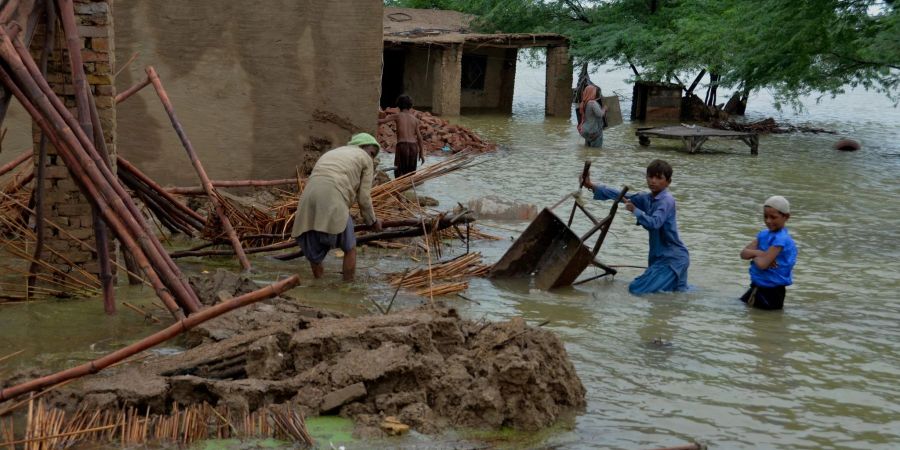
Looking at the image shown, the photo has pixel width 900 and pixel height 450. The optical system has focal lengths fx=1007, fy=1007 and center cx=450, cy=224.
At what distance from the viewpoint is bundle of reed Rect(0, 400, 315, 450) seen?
4484 mm

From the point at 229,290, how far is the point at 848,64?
722 inches

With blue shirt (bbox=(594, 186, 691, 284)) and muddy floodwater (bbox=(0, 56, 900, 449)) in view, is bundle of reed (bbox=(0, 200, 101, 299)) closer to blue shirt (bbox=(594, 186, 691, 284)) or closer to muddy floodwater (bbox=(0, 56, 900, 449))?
muddy floodwater (bbox=(0, 56, 900, 449))

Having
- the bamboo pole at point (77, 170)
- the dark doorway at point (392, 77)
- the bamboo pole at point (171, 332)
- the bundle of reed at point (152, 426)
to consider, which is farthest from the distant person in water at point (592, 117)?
the bamboo pole at point (171, 332)

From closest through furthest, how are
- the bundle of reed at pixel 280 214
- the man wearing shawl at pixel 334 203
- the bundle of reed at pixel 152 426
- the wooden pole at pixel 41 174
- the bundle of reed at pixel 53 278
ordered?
1. the bundle of reed at pixel 152 426
2. the wooden pole at pixel 41 174
3. the bundle of reed at pixel 53 278
4. the man wearing shawl at pixel 334 203
5. the bundle of reed at pixel 280 214

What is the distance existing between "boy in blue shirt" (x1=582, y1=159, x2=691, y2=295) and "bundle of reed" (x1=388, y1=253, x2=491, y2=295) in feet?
4.10

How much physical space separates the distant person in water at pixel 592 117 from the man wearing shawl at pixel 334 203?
505 inches

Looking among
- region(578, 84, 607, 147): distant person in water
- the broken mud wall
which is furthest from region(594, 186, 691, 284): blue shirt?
region(578, 84, 607, 147): distant person in water

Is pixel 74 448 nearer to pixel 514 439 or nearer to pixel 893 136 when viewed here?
pixel 514 439

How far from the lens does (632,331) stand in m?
7.35

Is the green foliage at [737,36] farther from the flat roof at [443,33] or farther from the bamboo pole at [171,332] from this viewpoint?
the bamboo pole at [171,332]

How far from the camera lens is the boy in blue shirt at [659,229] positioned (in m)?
8.00

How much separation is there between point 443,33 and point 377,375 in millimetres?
26611

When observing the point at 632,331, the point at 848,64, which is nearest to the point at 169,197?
the point at 632,331

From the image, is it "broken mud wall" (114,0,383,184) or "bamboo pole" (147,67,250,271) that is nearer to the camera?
"bamboo pole" (147,67,250,271)
